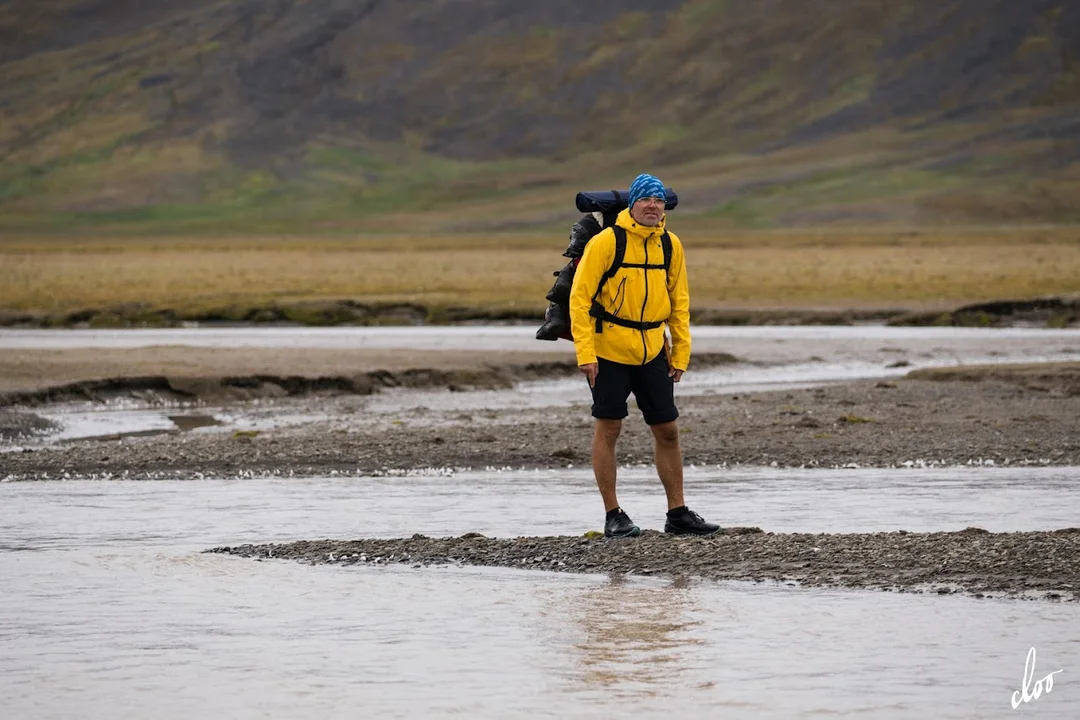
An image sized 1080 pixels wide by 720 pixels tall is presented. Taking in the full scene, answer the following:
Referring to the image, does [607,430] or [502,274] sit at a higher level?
[502,274]

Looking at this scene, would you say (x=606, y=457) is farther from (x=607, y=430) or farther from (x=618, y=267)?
(x=618, y=267)

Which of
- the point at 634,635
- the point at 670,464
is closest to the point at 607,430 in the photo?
the point at 670,464

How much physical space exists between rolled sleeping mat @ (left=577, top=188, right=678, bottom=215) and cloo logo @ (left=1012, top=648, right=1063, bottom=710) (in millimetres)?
3568

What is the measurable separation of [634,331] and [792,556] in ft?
4.66

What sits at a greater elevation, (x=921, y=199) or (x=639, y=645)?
(x=921, y=199)

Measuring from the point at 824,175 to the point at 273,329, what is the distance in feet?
455

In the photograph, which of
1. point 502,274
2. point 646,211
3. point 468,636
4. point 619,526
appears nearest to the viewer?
point 468,636

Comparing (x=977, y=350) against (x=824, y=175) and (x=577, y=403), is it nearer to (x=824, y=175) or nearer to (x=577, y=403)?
(x=577, y=403)

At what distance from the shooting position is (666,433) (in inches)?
389

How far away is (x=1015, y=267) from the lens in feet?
207

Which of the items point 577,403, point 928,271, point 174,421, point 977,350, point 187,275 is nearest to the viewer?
point 174,421

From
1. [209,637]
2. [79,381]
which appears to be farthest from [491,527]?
[79,381]

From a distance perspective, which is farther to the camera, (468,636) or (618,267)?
(618,267)

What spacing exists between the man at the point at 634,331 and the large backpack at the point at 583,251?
0.03 ft
